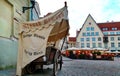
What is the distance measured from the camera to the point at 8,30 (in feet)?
39.2

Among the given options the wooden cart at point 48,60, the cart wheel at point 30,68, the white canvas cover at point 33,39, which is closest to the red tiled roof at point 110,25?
the cart wheel at point 30,68

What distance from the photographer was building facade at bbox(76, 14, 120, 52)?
270 ft

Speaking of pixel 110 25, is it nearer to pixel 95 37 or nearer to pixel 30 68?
pixel 95 37

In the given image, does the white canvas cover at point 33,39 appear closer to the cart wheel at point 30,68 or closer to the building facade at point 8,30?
the cart wheel at point 30,68

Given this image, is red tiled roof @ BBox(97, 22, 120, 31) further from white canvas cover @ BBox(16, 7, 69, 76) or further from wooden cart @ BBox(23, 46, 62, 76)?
white canvas cover @ BBox(16, 7, 69, 76)

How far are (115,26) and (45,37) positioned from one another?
8224 centimetres

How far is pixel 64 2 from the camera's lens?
9977 millimetres

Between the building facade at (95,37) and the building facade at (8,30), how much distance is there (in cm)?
6921

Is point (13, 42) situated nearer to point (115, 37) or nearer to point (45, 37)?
point (45, 37)

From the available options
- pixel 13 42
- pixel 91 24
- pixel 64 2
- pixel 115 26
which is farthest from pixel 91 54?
pixel 115 26

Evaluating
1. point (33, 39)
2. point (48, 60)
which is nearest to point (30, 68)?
point (48, 60)

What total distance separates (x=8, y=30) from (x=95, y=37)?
7260 cm

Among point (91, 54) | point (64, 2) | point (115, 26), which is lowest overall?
point (91, 54)

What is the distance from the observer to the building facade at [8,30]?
432 inches
